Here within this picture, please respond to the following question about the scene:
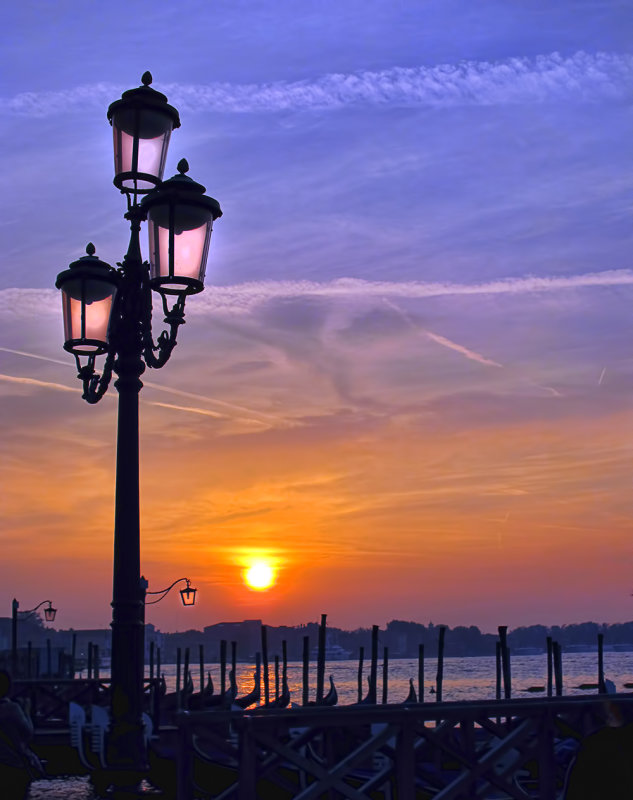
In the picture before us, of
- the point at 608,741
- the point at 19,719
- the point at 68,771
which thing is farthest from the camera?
the point at 68,771

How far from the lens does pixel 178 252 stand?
6305 millimetres

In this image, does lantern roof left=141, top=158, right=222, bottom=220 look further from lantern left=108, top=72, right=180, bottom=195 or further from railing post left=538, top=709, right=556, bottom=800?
railing post left=538, top=709, right=556, bottom=800

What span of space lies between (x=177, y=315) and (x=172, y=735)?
30.3ft

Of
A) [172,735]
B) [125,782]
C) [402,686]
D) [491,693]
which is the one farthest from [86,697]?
[402,686]

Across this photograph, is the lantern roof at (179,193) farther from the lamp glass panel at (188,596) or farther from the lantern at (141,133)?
the lamp glass panel at (188,596)

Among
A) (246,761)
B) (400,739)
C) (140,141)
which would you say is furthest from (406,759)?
(140,141)

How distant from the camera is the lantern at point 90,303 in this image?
6.67 m

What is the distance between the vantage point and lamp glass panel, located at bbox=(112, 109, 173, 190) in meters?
6.73

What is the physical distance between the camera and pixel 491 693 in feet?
339

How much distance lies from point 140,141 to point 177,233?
3.04ft

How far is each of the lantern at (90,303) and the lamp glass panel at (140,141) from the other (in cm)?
72

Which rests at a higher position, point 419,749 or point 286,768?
point 419,749

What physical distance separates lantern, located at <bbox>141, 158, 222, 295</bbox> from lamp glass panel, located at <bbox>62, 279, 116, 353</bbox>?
56 cm

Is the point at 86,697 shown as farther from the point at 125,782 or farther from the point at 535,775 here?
the point at 125,782
